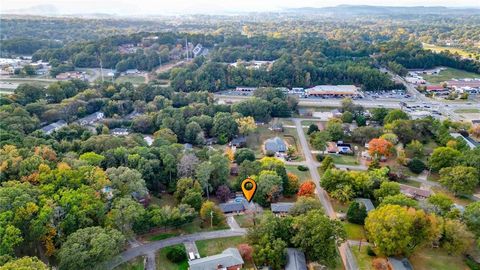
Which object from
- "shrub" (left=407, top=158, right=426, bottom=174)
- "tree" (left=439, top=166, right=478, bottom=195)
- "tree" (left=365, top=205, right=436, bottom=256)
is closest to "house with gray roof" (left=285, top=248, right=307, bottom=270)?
"tree" (left=365, top=205, right=436, bottom=256)

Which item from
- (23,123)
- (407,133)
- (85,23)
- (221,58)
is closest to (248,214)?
(407,133)

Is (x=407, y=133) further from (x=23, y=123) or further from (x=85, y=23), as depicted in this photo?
(x=85, y=23)

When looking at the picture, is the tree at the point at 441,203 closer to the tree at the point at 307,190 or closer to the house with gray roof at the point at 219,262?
the tree at the point at 307,190

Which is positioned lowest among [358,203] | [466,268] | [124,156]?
[466,268]

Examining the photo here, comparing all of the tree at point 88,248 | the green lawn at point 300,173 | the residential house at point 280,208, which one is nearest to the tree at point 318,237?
the residential house at point 280,208

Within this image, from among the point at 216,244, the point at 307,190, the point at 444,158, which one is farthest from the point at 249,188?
the point at 444,158
